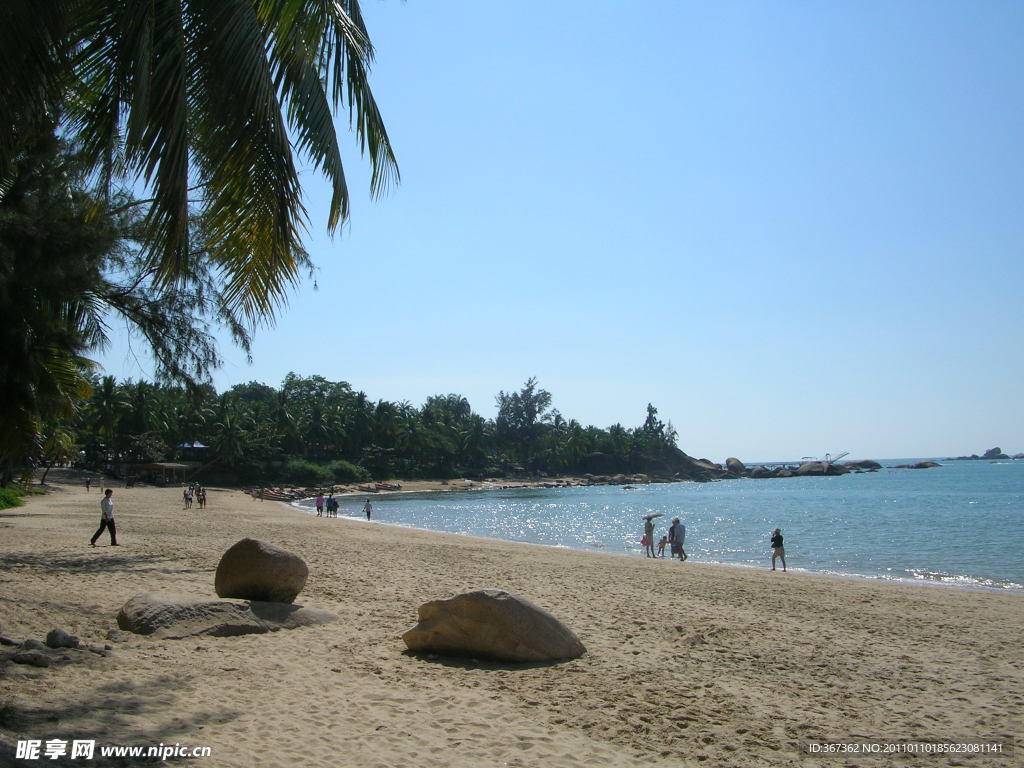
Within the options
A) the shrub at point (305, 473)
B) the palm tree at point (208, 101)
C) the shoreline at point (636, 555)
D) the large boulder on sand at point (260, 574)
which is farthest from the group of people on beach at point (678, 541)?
the shrub at point (305, 473)

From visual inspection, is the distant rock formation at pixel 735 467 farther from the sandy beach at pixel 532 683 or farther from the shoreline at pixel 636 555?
the sandy beach at pixel 532 683

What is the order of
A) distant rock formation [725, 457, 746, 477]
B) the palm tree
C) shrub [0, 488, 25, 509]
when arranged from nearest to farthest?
the palm tree → shrub [0, 488, 25, 509] → distant rock formation [725, 457, 746, 477]

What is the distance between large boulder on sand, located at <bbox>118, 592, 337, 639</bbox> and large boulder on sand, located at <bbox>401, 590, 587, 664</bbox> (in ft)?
5.72

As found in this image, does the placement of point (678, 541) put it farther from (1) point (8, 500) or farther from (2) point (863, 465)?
(2) point (863, 465)

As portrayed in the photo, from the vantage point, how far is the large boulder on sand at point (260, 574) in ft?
31.5

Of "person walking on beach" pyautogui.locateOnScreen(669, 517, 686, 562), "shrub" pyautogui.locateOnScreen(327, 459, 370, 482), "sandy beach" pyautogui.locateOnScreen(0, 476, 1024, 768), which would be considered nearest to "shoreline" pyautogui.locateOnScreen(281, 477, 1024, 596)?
"person walking on beach" pyautogui.locateOnScreen(669, 517, 686, 562)

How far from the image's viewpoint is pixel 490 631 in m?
8.02

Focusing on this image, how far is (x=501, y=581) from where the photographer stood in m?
15.0

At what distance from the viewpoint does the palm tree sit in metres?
4.91

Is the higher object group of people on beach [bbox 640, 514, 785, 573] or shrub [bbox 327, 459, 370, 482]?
shrub [bbox 327, 459, 370, 482]

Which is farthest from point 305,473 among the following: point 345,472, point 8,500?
point 8,500

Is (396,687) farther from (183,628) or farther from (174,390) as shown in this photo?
(174,390)

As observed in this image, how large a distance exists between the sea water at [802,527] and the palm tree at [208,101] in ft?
69.0

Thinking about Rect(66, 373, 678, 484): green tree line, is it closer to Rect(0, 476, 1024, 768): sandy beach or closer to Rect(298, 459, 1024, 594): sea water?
Rect(298, 459, 1024, 594): sea water
